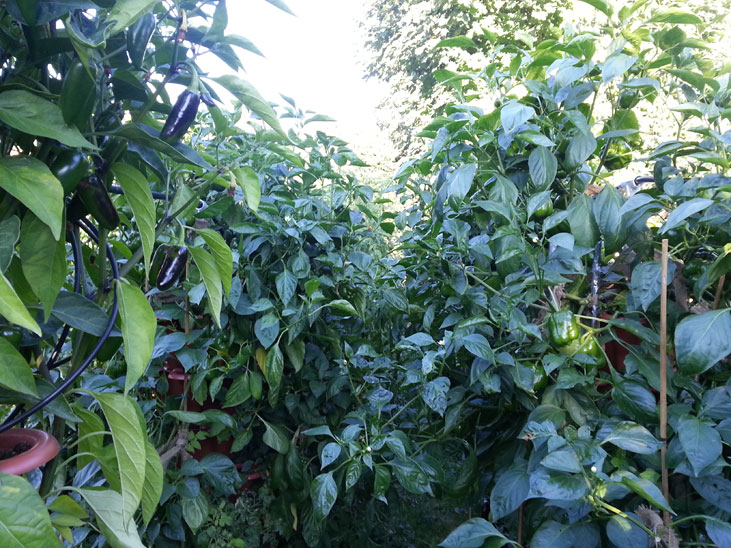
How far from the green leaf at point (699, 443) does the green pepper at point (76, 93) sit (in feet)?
3.35

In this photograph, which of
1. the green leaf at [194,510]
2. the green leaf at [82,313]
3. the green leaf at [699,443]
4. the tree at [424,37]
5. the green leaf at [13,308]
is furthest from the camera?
the tree at [424,37]

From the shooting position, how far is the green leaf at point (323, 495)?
3.87ft

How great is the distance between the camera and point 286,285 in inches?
55.9

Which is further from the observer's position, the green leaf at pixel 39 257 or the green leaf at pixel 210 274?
the green leaf at pixel 210 274

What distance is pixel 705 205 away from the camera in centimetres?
90

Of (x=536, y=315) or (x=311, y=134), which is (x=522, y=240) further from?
(x=311, y=134)

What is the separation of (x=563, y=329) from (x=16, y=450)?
96 cm

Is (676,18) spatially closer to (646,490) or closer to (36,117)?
(646,490)

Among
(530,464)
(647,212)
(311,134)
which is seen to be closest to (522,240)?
(647,212)

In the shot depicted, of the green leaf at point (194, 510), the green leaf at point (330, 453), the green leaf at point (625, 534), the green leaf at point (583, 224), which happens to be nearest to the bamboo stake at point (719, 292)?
the green leaf at point (583, 224)

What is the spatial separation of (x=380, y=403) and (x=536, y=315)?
47cm

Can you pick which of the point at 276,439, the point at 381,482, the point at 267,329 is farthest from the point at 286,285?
the point at 381,482

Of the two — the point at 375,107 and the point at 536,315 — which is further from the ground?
the point at 536,315

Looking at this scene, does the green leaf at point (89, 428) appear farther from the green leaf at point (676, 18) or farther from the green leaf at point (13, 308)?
the green leaf at point (676, 18)
